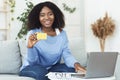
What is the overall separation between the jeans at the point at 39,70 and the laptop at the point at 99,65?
0.41 m

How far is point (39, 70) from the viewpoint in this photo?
225 cm

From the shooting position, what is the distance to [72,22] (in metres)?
4.81

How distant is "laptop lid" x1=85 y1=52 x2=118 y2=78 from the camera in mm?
1840

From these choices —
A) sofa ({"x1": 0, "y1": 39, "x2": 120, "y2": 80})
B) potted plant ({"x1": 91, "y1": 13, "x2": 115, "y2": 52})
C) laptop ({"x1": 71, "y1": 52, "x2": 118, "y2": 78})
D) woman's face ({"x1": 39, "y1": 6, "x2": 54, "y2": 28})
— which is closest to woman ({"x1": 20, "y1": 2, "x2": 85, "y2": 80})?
woman's face ({"x1": 39, "y1": 6, "x2": 54, "y2": 28})

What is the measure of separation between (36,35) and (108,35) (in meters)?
2.36

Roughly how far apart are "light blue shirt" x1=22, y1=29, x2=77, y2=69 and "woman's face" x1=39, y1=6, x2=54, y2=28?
90 millimetres

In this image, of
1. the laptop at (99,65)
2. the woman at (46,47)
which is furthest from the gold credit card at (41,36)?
the laptop at (99,65)

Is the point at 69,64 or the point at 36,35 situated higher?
the point at 36,35

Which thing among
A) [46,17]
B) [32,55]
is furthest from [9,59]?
[46,17]

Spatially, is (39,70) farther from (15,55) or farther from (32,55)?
(15,55)

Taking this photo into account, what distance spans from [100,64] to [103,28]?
8.35ft

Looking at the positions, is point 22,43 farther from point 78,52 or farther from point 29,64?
point 78,52

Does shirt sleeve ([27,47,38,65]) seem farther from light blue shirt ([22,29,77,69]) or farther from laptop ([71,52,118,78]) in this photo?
laptop ([71,52,118,78])

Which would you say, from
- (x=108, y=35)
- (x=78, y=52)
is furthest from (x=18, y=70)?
(x=108, y=35)
